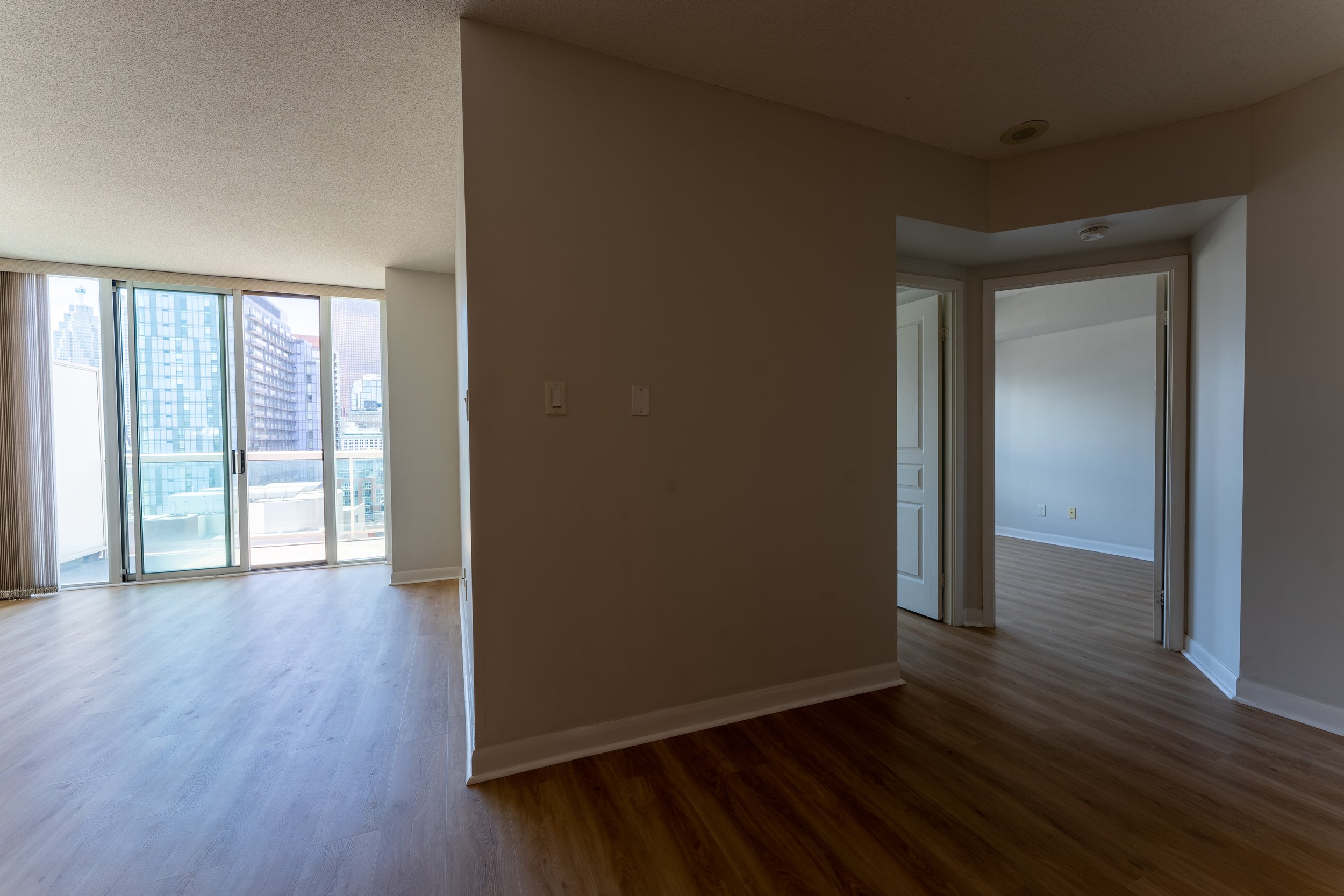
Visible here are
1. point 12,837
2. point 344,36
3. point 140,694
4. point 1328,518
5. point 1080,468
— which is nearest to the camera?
point 12,837

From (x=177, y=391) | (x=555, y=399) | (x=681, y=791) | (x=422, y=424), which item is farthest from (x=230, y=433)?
(x=681, y=791)

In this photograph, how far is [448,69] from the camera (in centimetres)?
218

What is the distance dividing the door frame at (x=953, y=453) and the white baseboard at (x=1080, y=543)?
171cm

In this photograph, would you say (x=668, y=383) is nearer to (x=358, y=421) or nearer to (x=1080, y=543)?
(x=358, y=421)

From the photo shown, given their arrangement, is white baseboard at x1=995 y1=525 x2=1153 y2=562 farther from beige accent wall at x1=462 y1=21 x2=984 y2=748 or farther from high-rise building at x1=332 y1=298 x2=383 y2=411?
high-rise building at x1=332 y1=298 x2=383 y2=411

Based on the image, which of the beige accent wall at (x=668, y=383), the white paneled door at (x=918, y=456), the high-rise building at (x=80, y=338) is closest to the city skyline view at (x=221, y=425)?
the high-rise building at (x=80, y=338)

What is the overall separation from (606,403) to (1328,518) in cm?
300

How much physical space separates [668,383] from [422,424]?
134 inches

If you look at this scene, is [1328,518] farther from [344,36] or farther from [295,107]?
[295,107]

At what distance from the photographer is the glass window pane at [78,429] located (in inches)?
180

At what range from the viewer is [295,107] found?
2.40 m

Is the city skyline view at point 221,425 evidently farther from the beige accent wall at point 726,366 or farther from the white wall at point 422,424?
the beige accent wall at point 726,366

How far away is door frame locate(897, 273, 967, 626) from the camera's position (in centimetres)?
345

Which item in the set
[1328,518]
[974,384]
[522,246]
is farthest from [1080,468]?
[522,246]
